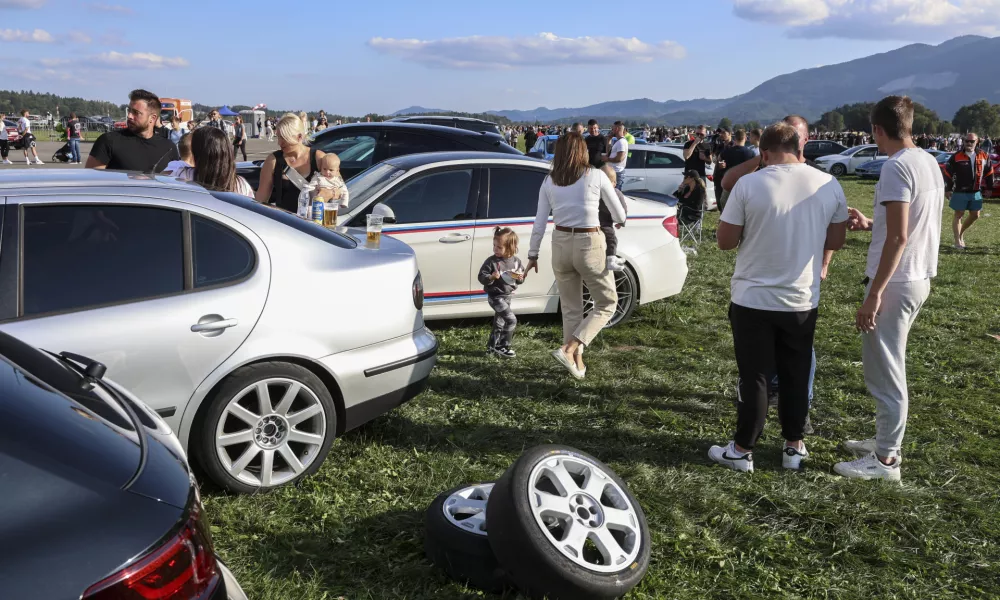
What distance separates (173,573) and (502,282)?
15.4ft

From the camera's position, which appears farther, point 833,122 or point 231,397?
point 833,122

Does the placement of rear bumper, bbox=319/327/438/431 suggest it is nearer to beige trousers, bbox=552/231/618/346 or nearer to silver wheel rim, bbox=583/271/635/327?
beige trousers, bbox=552/231/618/346

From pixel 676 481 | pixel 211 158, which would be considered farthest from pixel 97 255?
pixel 676 481

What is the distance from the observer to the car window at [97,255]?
10.5 ft

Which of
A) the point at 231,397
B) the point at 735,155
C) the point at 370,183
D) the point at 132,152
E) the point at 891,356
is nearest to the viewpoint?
the point at 231,397

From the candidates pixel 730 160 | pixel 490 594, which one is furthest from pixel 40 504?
pixel 730 160

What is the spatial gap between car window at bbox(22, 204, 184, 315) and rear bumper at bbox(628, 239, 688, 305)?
4.49 m

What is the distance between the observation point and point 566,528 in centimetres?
314

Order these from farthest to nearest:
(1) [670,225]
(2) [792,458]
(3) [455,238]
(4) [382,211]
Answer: (1) [670,225] → (3) [455,238] → (4) [382,211] → (2) [792,458]

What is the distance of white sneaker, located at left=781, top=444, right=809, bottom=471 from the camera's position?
4477mm

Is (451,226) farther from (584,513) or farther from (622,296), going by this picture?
(584,513)

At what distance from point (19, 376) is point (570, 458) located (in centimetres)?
212

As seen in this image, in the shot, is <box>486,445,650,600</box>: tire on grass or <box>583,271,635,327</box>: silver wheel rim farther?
<box>583,271,635,327</box>: silver wheel rim

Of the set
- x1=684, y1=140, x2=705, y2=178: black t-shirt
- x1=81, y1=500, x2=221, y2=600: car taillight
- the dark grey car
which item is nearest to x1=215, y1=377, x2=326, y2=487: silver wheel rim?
the dark grey car
